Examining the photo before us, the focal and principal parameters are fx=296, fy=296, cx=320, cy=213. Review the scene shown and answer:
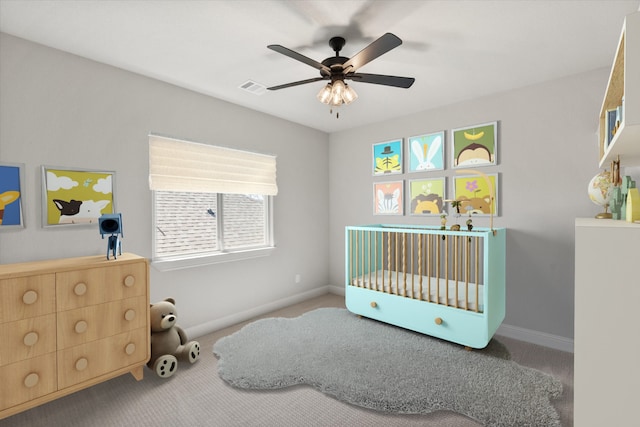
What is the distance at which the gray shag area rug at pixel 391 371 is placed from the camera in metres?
1.79

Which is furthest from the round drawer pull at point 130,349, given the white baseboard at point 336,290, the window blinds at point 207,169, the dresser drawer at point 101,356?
the white baseboard at point 336,290

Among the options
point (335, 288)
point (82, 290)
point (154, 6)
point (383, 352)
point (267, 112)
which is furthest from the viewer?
point (335, 288)

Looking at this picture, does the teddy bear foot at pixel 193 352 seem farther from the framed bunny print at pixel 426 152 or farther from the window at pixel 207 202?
the framed bunny print at pixel 426 152

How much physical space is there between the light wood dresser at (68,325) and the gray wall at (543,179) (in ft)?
10.2

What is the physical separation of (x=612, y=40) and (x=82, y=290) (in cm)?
375

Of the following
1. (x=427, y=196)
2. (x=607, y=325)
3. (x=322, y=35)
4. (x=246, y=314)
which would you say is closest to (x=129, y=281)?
(x=246, y=314)

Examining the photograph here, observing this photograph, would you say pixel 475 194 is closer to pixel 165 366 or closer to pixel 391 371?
pixel 391 371

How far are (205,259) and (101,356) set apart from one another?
111cm

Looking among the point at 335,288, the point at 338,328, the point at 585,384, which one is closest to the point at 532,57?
the point at 585,384

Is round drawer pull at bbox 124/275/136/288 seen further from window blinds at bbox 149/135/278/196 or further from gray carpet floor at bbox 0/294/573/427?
window blinds at bbox 149/135/278/196

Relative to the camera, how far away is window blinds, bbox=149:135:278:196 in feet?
8.46

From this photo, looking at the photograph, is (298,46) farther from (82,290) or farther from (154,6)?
(82,290)

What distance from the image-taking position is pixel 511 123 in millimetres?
2770

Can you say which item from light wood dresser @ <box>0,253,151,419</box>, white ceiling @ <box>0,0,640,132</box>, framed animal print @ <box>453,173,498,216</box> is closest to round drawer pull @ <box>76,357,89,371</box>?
light wood dresser @ <box>0,253,151,419</box>
